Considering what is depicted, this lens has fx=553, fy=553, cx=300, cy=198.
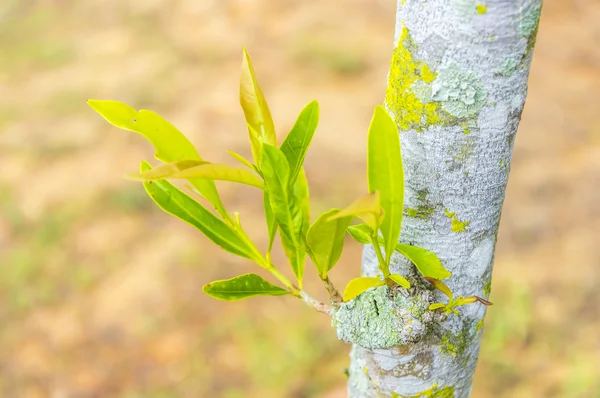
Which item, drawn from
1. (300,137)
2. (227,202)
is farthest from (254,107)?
(227,202)

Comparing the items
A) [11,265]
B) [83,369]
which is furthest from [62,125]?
[83,369]

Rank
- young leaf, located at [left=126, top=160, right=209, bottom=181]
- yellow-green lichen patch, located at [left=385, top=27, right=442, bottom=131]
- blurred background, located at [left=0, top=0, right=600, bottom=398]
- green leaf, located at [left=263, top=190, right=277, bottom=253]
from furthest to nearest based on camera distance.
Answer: blurred background, located at [left=0, top=0, right=600, bottom=398]
green leaf, located at [left=263, top=190, right=277, bottom=253]
yellow-green lichen patch, located at [left=385, top=27, right=442, bottom=131]
young leaf, located at [left=126, top=160, right=209, bottom=181]

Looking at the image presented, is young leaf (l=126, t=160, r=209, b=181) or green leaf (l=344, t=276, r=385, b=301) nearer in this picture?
young leaf (l=126, t=160, r=209, b=181)

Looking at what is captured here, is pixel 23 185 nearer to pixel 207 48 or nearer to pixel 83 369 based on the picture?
pixel 83 369

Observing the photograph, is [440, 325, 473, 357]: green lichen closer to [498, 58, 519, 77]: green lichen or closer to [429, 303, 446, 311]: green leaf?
[429, 303, 446, 311]: green leaf

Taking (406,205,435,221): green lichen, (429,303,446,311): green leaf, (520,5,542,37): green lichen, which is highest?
(520,5,542,37): green lichen

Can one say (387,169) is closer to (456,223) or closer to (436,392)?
(456,223)

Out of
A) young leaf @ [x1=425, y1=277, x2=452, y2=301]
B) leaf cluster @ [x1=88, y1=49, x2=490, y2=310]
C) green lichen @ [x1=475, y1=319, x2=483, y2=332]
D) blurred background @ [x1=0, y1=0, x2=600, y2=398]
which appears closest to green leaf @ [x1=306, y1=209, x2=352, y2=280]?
leaf cluster @ [x1=88, y1=49, x2=490, y2=310]

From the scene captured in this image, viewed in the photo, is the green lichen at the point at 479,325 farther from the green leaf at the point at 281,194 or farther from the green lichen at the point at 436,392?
the green leaf at the point at 281,194
